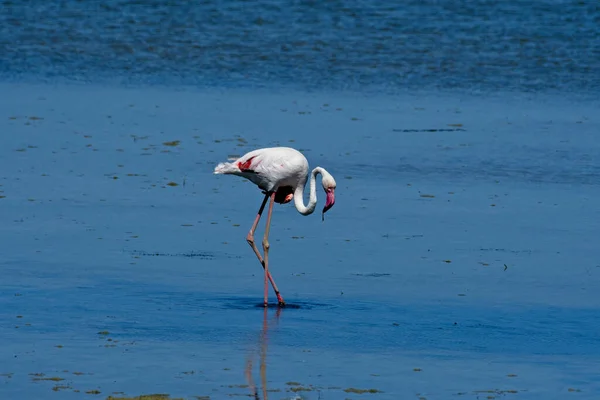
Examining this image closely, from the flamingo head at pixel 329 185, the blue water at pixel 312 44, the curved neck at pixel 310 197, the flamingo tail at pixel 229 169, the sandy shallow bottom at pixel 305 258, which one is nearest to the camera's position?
the sandy shallow bottom at pixel 305 258

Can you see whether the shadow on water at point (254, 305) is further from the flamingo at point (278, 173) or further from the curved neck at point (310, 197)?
the curved neck at point (310, 197)

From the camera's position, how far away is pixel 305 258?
12688 mm

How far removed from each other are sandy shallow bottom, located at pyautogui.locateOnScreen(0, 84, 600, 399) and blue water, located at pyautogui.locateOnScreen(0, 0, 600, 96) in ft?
12.7

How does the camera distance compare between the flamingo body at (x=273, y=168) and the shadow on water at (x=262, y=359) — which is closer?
the shadow on water at (x=262, y=359)

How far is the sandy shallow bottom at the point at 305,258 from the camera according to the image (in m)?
9.21

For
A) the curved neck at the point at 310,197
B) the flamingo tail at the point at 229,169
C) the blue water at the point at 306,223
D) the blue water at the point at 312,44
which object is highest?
the flamingo tail at the point at 229,169

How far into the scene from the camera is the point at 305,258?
41.6ft

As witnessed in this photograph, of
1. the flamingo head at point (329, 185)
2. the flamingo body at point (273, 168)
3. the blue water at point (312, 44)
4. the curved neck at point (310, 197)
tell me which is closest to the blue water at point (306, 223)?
the blue water at point (312, 44)

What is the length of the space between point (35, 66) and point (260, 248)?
13.9 m

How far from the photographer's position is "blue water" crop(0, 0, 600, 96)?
24906mm

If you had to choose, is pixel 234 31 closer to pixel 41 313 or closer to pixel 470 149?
pixel 470 149

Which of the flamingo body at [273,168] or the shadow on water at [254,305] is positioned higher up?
the flamingo body at [273,168]

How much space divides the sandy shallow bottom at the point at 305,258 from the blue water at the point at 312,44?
12.7 ft

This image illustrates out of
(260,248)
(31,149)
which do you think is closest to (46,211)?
(260,248)
